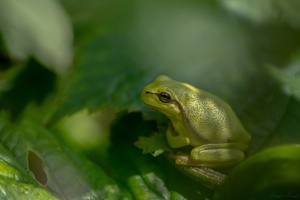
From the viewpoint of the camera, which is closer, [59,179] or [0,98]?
[59,179]

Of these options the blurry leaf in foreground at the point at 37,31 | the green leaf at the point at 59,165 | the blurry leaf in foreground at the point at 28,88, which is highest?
the blurry leaf in foreground at the point at 37,31

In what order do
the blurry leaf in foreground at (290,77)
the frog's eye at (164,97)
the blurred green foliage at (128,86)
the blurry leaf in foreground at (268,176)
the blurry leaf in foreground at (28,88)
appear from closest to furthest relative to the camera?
the blurry leaf in foreground at (268,176) → the blurred green foliage at (128,86) → the frog's eye at (164,97) → the blurry leaf in foreground at (290,77) → the blurry leaf in foreground at (28,88)

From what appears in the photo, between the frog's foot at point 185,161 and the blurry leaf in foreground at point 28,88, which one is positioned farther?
the blurry leaf in foreground at point 28,88

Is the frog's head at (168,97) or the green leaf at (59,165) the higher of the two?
the frog's head at (168,97)

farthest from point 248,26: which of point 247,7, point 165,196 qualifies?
point 165,196

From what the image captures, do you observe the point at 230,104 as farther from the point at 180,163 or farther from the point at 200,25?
the point at 200,25

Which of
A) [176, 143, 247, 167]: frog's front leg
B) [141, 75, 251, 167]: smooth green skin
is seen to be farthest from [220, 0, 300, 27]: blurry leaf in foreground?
[176, 143, 247, 167]: frog's front leg

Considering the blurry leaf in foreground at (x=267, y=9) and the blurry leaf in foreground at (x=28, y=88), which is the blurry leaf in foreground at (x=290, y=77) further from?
the blurry leaf in foreground at (x=28, y=88)

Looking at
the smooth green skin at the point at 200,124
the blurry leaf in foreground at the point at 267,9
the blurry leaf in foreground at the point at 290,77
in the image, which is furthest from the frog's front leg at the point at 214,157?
the blurry leaf in foreground at the point at 267,9
